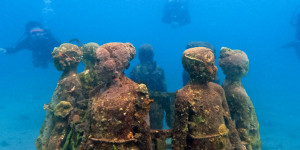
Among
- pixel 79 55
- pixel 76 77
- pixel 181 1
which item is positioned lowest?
pixel 76 77

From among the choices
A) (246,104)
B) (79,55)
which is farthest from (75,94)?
(246,104)

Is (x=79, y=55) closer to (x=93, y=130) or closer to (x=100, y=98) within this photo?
(x=100, y=98)

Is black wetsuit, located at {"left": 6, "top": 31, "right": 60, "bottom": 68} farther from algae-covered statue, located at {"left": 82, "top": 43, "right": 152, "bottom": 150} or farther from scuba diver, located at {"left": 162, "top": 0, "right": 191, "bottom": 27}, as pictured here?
algae-covered statue, located at {"left": 82, "top": 43, "right": 152, "bottom": 150}

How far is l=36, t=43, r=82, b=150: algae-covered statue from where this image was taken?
4350 mm

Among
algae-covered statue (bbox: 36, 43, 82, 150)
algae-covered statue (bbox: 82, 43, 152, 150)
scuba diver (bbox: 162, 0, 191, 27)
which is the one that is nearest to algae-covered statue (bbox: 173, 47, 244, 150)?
algae-covered statue (bbox: 82, 43, 152, 150)

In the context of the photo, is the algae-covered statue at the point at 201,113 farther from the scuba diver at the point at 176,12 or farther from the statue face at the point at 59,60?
the scuba diver at the point at 176,12

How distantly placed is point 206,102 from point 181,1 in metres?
26.7

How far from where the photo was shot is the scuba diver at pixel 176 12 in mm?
27703

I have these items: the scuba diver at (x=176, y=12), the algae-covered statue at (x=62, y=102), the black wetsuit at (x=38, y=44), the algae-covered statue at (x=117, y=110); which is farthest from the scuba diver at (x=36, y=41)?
the algae-covered statue at (x=117, y=110)

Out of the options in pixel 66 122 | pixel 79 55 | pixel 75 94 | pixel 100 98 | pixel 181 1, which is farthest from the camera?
pixel 181 1

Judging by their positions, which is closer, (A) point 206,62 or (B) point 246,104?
(A) point 206,62

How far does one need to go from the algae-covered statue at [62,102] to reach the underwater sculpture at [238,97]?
12.5 feet

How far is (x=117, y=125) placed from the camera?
10.6ft

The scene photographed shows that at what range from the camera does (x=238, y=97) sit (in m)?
4.73
